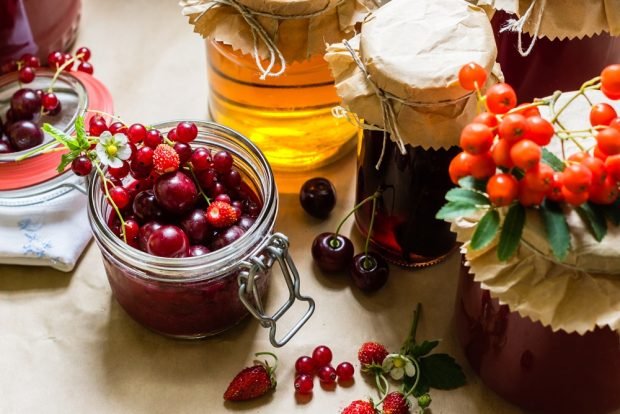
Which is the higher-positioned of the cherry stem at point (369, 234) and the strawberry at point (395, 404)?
the cherry stem at point (369, 234)

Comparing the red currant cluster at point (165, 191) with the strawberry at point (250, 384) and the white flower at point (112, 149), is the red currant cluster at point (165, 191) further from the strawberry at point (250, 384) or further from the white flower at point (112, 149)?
the strawberry at point (250, 384)

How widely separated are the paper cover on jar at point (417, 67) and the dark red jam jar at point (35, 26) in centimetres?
42

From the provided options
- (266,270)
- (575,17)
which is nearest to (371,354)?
(266,270)

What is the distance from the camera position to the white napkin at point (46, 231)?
0.79 meters

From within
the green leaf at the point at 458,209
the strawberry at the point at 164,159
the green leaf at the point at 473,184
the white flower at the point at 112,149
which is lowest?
the strawberry at the point at 164,159

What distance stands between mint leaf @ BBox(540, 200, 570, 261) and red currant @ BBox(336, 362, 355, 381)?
0.27 m


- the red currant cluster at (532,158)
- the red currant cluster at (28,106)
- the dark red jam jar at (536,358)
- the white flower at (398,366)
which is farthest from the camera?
the red currant cluster at (28,106)

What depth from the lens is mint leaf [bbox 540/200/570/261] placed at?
51cm

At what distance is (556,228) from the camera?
1.69 ft

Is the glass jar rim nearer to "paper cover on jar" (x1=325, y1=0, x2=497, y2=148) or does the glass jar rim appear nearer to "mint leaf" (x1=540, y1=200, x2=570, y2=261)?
"paper cover on jar" (x1=325, y1=0, x2=497, y2=148)

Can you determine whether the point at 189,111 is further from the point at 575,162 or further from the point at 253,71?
the point at 575,162

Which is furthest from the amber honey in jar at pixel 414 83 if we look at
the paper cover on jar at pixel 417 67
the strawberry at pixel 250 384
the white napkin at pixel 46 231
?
the white napkin at pixel 46 231

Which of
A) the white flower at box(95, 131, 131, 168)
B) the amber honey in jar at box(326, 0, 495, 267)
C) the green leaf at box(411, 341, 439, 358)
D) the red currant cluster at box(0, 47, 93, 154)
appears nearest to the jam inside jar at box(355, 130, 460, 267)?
the amber honey in jar at box(326, 0, 495, 267)

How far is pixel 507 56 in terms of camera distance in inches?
30.4
